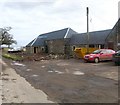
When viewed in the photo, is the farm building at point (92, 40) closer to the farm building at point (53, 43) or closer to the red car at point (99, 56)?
the farm building at point (53, 43)

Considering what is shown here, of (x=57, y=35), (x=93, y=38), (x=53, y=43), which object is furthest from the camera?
(x=53, y=43)

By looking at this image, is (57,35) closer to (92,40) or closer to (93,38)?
(93,38)

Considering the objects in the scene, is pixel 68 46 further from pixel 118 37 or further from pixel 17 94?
pixel 17 94

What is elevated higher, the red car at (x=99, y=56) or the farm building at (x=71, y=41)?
the farm building at (x=71, y=41)

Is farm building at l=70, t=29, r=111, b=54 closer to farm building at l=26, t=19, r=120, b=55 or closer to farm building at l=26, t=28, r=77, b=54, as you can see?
farm building at l=26, t=19, r=120, b=55

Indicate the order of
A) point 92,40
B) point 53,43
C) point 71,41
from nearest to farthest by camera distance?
point 92,40
point 71,41
point 53,43

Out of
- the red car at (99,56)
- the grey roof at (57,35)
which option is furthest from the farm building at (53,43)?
the red car at (99,56)

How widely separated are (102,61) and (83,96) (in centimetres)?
2068

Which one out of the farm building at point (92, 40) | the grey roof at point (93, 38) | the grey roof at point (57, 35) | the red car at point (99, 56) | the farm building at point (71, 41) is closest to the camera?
the red car at point (99, 56)

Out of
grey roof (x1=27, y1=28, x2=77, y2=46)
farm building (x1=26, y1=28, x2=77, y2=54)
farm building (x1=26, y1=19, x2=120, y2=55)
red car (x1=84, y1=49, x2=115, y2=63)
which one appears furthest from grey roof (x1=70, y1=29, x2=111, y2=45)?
red car (x1=84, y1=49, x2=115, y2=63)

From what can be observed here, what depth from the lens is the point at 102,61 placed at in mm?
31438

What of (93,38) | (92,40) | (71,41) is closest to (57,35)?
(71,41)

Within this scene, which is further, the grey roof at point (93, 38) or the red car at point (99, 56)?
the grey roof at point (93, 38)

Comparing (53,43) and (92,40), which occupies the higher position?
(92,40)
